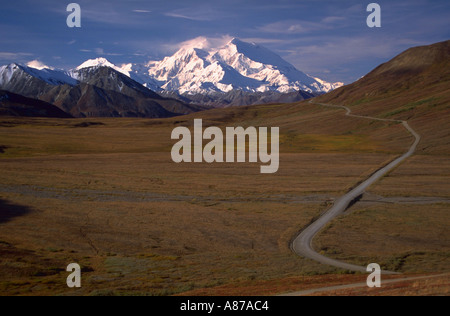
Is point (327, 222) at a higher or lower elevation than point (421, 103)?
lower

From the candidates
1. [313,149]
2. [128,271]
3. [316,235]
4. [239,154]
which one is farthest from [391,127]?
[128,271]

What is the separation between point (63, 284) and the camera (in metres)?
25.1

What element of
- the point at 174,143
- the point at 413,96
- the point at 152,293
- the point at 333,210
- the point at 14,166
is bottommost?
the point at 152,293

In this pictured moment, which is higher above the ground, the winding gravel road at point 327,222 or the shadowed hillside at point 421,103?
the shadowed hillside at point 421,103

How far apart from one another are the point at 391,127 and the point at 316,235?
101m

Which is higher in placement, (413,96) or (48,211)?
(413,96)

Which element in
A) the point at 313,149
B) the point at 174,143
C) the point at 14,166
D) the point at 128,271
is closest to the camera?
the point at 128,271

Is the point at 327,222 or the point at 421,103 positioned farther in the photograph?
the point at 421,103

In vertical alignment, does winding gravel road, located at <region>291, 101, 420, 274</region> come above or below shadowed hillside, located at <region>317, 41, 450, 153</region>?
below

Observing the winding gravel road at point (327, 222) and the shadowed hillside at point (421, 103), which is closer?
the winding gravel road at point (327, 222)

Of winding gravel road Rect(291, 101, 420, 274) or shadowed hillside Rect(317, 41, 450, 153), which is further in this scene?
shadowed hillside Rect(317, 41, 450, 153)

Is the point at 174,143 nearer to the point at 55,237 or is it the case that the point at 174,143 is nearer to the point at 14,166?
the point at 14,166

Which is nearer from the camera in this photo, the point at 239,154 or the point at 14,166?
the point at 14,166

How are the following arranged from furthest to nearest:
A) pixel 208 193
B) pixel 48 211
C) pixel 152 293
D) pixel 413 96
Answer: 1. pixel 413 96
2. pixel 208 193
3. pixel 48 211
4. pixel 152 293
